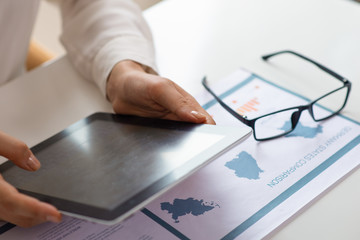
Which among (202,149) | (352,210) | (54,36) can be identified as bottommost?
(54,36)

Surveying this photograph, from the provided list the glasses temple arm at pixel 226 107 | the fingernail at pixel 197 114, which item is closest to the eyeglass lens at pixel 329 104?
the glasses temple arm at pixel 226 107

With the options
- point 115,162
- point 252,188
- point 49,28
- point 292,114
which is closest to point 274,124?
point 292,114

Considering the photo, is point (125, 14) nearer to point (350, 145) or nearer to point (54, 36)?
point (350, 145)

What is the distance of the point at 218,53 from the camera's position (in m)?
0.95

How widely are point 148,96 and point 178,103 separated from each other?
0.23 ft

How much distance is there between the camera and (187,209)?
635mm

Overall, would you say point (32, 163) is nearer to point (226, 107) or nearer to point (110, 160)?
point (110, 160)

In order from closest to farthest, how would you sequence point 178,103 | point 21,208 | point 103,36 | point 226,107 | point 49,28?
point 21,208
point 178,103
point 226,107
point 103,36
point 49,28

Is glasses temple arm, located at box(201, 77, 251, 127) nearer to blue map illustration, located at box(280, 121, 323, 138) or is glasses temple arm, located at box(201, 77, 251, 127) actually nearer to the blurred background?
blue map illustration, located at box(280, 121, 323, 138)

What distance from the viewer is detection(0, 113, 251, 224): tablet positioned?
52 cm

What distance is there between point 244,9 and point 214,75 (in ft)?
0.82

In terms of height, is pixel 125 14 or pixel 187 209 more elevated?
pixel 125 14

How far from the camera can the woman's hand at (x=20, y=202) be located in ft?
1.79

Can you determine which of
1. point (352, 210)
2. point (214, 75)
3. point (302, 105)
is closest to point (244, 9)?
point (214, 75)
